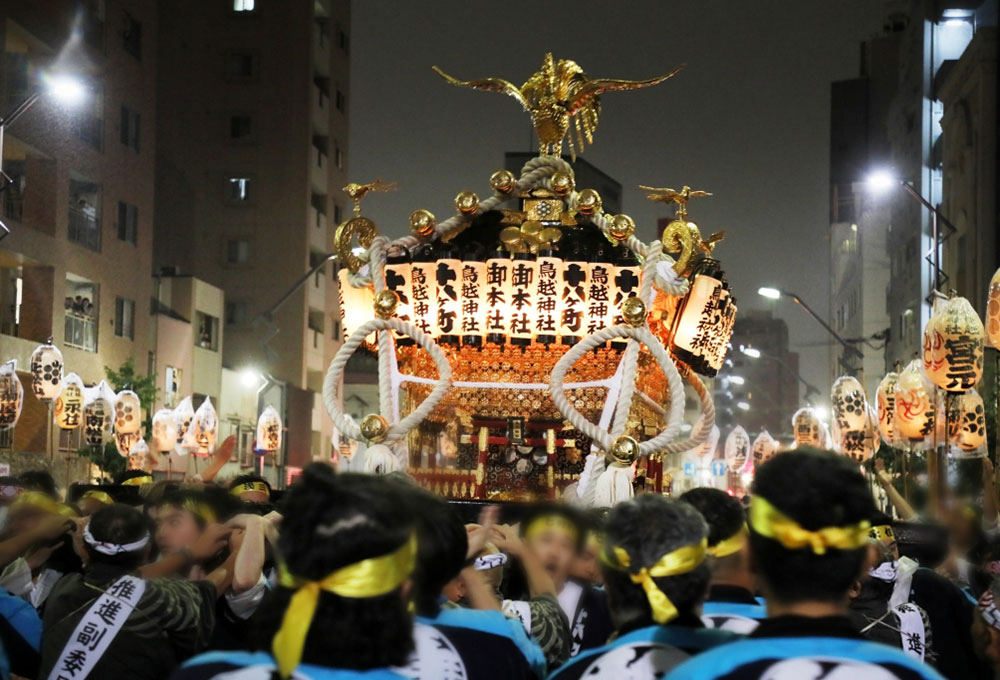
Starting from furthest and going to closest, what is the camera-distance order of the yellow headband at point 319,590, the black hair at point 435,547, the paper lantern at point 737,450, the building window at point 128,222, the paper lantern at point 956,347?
the paper lantern at point 737,450 < the building window at point 128,222 < the paper lantern at point 956,347 < the black hair at point 435,547 < the yellow headband at point 319,590

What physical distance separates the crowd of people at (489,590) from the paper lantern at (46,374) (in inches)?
588

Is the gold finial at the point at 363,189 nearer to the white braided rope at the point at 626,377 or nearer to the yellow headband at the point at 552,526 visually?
the white braided rope at the point at 626,377

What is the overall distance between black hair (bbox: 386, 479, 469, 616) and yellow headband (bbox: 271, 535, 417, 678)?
58cm

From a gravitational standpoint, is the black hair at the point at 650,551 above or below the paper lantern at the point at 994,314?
below

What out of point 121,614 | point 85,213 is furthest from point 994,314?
point 85,213

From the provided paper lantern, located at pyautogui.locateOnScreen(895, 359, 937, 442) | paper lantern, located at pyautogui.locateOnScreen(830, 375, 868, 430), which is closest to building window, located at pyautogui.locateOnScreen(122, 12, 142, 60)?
paper lantern, located at pyautogui.locateOnScreen(830, 375, 868, 430)

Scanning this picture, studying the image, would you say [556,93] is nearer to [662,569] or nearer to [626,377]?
[626,377]

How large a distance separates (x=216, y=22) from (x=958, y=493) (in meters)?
41.1

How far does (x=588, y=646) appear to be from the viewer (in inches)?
194

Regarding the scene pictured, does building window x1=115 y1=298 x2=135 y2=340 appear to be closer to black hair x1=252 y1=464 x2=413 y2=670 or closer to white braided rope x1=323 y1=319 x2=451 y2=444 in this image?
white braided rope x1=323 y1=319 x2=451 y2=444

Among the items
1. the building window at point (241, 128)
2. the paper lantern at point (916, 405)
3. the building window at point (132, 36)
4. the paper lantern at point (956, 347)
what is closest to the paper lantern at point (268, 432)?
the building window at point (132, 36)

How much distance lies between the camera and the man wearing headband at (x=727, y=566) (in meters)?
4.02

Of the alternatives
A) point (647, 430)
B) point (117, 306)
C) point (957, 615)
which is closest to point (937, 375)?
point (647, 430)

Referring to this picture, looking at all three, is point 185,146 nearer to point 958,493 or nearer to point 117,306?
point 117,306
